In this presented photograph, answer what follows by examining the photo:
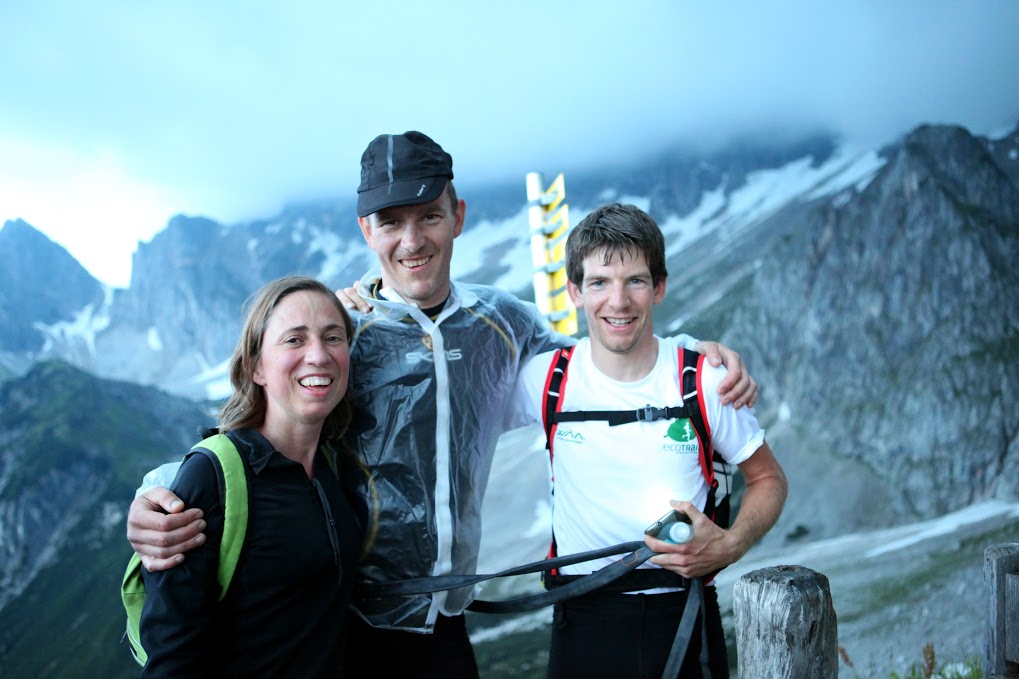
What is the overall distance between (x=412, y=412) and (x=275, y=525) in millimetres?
771

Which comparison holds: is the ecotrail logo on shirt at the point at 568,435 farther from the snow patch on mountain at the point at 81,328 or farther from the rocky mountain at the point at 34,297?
the snow patch on mountain at the point at 81,328

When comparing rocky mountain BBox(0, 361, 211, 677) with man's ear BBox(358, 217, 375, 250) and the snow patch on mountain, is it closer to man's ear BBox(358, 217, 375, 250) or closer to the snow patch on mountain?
the snow patch on mountain

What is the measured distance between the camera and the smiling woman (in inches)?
75.0

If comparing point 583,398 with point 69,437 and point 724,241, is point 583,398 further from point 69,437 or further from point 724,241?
point 724,241

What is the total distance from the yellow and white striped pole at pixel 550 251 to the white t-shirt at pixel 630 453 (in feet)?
17.1

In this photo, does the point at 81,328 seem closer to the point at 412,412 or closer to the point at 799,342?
the point at 799,342

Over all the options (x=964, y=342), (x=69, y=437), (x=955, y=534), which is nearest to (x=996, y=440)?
(x=964, y=342)

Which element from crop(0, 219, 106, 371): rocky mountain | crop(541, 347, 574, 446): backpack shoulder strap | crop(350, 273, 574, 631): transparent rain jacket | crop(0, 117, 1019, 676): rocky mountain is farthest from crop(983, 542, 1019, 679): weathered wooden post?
crop(0, 219, 106, 371): rocky mountain

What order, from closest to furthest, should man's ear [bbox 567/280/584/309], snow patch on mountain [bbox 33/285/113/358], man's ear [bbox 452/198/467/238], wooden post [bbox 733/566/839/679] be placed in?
wooden post [bbox 733/566/839/679], man's ear [bbox 567/280/584/309], man's ear [bbox 452/198/467/238], snow patch on mountain [bbox 33/285/113/358]

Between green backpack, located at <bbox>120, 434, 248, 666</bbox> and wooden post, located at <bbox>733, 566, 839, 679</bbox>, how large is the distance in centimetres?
134

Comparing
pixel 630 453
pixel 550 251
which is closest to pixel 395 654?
pixel 630 453

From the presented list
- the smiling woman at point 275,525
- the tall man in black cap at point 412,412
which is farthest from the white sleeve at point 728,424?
the smiling woman at point 275,525

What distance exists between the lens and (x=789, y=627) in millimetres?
1755

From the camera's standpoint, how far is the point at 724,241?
4756cm
